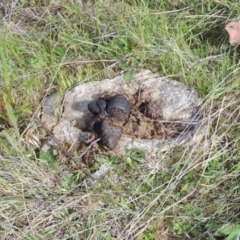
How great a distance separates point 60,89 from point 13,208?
2.00 ft

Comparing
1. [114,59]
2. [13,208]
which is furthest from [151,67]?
[13,208]

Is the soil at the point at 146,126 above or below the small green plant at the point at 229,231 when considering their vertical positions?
above

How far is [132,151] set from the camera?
2.09m

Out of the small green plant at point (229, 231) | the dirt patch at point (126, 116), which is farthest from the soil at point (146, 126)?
the small green plant at point (229, 231)

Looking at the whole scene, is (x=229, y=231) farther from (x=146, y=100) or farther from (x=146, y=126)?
(x=146, y=100)

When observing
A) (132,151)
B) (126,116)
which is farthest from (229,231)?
(126,116)

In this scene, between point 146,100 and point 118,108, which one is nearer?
point 118,108

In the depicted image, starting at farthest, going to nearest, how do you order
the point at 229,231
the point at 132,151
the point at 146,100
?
the point at 146,100
the point at 132,151
the point at 229,231

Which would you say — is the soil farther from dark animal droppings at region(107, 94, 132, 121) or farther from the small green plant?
the small green plant

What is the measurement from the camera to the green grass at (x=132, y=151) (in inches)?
76.6

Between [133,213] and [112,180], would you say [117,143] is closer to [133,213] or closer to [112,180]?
[112,180]

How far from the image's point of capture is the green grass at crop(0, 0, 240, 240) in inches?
76.6

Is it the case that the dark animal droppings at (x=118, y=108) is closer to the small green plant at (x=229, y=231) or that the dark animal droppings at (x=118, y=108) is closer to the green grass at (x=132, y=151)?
the green grass at (x=132, y=151)

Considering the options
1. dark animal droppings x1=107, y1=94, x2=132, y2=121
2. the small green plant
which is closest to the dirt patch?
dark animal droppings x1=107, y1=94, x2=132, y2=121
